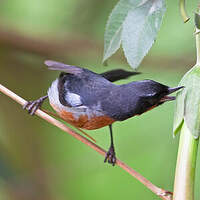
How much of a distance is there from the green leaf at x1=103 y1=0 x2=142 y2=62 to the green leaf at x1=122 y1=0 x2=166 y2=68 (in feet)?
0.19

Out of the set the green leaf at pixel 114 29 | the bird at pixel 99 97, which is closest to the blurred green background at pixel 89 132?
the bird at pixel 99 97

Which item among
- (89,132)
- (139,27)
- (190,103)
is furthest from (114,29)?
(89,132)

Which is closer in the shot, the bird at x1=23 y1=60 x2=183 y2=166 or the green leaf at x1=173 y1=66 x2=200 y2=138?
the green leaf at x1=173 y1=66 x2=200 y2=138

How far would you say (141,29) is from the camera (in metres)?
1.10

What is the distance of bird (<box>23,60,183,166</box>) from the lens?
1.51 meters

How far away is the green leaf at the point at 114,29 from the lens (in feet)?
3.87

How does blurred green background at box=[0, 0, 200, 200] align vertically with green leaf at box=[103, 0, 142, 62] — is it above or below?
below

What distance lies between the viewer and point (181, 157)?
0.97 m

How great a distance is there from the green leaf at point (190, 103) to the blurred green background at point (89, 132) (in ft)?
4.16

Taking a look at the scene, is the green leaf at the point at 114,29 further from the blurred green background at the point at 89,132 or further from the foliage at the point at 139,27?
the blurred green background at the point at 89,132

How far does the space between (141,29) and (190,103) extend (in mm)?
223

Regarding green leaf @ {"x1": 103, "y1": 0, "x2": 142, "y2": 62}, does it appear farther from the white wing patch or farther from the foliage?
the white wing patch

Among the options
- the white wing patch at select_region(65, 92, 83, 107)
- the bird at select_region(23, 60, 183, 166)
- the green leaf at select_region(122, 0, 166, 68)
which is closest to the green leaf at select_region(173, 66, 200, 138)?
the green leaf at select_region(122, 0, 166, 68)

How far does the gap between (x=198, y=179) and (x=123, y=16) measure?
4.56 ft
